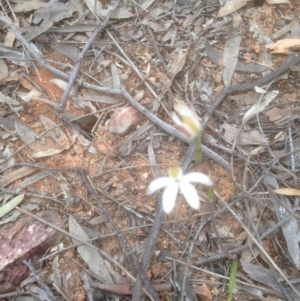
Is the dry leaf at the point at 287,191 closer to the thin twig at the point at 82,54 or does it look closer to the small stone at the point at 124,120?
the small stone at the point at 124,120

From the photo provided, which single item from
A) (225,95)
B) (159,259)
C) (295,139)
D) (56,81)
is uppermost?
(56,81)

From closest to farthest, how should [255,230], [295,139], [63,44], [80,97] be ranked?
1. [255,230]
2. [295,139]
3. [80,97]
4. [63,44]

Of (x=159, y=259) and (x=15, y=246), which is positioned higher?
(x=15, y=246)

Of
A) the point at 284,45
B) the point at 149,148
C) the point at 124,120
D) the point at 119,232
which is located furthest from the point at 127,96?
the point at 284,45

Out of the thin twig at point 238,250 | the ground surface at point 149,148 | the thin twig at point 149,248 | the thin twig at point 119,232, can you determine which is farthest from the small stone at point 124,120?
the thin twig at point 238,250

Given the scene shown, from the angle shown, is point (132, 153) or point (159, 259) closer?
point (159, 259)

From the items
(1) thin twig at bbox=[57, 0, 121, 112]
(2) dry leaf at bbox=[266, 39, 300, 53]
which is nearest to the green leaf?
(1) thin twig at bbox=[57, 0, 121, 112]

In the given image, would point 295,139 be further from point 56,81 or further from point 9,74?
point 9,74

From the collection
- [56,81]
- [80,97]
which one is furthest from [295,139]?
[56,81]
